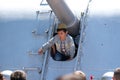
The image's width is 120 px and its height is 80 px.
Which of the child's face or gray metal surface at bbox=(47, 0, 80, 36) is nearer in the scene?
the child's face

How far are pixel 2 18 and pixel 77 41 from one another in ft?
5.73

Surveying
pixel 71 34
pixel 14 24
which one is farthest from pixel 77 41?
pixel 14 24

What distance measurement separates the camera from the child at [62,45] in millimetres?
8102

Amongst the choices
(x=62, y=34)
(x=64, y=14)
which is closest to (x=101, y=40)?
(x=62, y=34)

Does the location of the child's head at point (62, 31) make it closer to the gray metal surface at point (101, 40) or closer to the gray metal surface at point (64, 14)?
the gray metal surface at point (64, 14)

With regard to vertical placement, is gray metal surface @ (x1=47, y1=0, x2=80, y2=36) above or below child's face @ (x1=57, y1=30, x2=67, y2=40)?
above

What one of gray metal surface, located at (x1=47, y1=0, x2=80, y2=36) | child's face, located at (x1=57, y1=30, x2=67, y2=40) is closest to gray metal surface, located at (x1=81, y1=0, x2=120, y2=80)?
gray metal surface, located at (x1=47, y1=0, x2=80, y2=36)

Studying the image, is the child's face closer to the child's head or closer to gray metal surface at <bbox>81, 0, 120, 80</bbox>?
the child's head

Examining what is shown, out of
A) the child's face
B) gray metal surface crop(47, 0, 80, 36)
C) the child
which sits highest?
gray metal surface crop(47, 0, 80, 36)

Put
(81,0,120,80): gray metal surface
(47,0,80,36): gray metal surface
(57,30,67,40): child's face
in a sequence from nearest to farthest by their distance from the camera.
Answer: (81,0,120,80): gray metal surface < (57,30,67,40): child's face < (47,0,80,36): gray metal surface

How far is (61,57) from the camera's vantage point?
8.20 meters

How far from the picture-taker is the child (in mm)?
8102

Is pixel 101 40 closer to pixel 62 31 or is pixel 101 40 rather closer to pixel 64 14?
pixel 62 31

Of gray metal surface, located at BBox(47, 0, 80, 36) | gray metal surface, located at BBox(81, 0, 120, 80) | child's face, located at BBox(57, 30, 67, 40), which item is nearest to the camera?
gray metal surface, located at BBox(81, 0, 120, 80)
